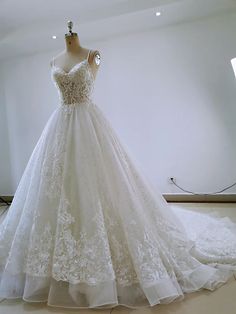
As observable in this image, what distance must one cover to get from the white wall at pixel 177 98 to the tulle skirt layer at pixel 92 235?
1558 millimetres

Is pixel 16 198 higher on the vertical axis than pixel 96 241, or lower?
higher

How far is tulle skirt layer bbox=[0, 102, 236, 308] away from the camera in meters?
1.31

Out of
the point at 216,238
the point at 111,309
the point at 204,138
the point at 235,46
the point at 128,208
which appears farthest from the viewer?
the point at 204,138

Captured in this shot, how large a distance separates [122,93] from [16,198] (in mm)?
2241

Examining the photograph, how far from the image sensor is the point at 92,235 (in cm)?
136

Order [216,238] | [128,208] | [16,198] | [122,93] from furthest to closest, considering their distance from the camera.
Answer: [122,93] → [216,238] → [16,198] → [128,208]

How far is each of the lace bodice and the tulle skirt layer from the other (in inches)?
2.3

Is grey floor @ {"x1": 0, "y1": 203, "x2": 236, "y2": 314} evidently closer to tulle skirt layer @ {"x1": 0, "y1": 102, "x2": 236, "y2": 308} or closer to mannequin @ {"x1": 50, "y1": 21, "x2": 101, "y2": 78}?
tulle skirt layer @ {"x1": 0, "y1": 102, "x2": 236, "y2": 308}

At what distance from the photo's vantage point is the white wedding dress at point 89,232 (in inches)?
51.6

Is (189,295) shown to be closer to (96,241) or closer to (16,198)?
(96,241)

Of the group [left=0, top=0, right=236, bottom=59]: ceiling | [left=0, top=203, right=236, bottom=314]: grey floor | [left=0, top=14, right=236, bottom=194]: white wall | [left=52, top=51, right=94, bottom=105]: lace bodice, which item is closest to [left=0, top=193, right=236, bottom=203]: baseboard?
[left=0, top=14, right=236, bottom=194]: white wall

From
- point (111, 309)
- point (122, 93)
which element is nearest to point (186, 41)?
point (122, 93)

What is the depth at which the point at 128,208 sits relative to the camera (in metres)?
1.46

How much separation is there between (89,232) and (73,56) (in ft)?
3.99
